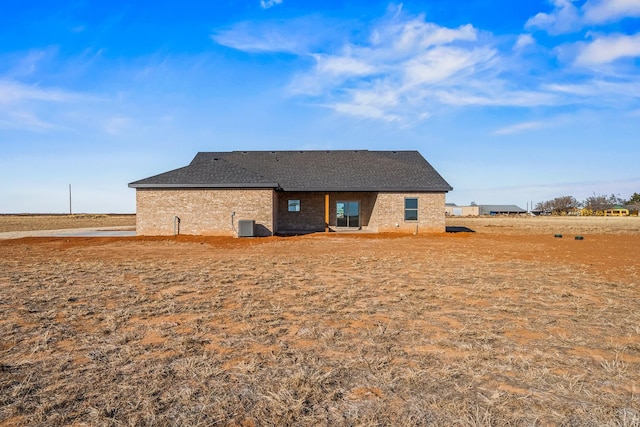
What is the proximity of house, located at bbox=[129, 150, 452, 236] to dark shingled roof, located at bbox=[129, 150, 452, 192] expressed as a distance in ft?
0.18

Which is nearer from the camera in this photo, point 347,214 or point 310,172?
point 347,214

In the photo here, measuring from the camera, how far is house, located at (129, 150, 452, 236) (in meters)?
20.0

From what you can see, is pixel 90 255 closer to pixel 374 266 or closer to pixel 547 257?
pixel 374 266

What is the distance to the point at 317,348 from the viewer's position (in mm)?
4387

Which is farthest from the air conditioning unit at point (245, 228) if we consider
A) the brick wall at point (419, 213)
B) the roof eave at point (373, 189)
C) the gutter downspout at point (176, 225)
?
the brick wall at point (419, 213)

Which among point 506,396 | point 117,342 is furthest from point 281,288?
point 506,396

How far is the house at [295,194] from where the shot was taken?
1997 cm

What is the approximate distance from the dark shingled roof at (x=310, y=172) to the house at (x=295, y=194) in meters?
0.05

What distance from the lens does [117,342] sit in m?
4.54

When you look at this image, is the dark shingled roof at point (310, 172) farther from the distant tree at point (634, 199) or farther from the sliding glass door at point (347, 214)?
the distant tree at point (634, 199)

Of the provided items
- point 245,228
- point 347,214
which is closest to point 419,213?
point 347,214

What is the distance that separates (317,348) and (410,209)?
769 inches

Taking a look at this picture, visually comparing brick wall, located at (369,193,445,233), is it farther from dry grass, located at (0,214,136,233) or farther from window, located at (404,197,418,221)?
dry grass, located at (0,214,136,233)

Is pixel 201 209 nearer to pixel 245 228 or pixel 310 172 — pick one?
pixel 245 228
